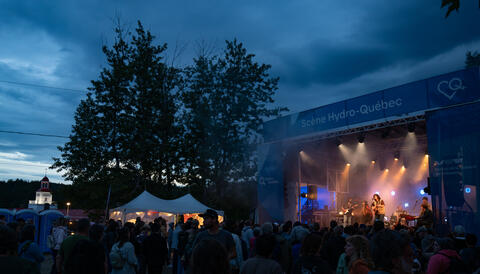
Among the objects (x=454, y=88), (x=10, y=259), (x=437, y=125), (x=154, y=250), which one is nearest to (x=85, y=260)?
(x=10, y=259)

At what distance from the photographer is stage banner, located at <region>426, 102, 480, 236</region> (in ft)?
35.8

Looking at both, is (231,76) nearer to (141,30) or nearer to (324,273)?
(141,30)

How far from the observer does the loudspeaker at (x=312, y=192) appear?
1833cm

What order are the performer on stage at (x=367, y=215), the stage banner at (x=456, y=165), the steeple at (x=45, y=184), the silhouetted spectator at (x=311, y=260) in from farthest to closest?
the steeple at (x=45, y=184) < the performer on stage at (x=367, y=215) < the stage banner at (x=456, y=165) < the silhouetted spectator at (x=311, y=260)

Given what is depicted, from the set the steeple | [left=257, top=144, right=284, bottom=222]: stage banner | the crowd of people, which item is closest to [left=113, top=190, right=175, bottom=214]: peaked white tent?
[left=257, top=144, right=284, bottom=222]: stage banner

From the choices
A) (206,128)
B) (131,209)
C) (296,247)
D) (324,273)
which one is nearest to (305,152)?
(131,209)

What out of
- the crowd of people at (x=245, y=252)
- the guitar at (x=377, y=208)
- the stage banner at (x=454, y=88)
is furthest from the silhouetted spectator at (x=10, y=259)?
the guitar at (x=377, y=208)

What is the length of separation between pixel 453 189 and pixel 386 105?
12.9 feet

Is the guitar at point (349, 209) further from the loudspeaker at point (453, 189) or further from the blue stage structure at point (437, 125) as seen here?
the loudspeaker at point (453, 189)

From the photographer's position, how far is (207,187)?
91.5ft

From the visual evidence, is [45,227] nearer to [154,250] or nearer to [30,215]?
[30,215]

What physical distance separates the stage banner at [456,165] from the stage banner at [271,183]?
7.07m

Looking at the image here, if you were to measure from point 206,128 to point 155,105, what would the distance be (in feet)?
13.7

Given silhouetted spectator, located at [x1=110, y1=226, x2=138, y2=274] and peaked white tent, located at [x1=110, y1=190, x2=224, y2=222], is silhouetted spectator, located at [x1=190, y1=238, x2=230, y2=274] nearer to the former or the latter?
silhouetted spectator, located at [x1=110, y1=226, x2=138, y2=274]
